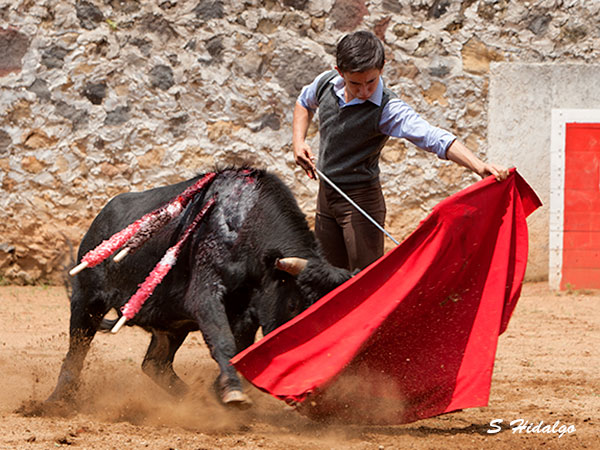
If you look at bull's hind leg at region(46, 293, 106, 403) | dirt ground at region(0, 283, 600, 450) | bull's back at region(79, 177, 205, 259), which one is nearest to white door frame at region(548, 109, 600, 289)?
dirt ground at region(0, 283, 600, 450)

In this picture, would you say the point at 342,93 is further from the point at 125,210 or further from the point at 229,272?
the point at 125,210

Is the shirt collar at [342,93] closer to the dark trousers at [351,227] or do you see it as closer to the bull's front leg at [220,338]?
the dark trousers at [351,227]

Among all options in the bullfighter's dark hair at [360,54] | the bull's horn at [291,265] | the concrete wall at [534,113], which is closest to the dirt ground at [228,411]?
the bull's horn at [291,265]

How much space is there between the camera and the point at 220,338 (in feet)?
11.0

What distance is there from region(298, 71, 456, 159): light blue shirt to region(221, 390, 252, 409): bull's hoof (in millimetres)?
1270

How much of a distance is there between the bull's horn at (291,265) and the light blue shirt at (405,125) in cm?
74

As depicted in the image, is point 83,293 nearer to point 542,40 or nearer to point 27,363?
point 27,363

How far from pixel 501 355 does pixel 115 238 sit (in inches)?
102

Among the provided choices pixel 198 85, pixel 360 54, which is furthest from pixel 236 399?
pixel 198 85

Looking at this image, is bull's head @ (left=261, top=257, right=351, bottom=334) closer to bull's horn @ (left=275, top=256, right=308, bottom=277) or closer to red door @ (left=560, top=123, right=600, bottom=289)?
bull's horn @ (left=275, top=256, right=308, bottom=277)

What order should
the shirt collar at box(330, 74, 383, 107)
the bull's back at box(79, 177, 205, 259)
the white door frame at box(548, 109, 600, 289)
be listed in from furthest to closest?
the white door frame at box(548, 109, 600, 289) → the bull's back at box(79, 177, 205, 259) → the shirt collar at box(330, 74, 383, 107)

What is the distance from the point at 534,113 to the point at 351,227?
4009 mm

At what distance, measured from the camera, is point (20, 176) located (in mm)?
6953

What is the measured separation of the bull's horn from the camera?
3.33m
